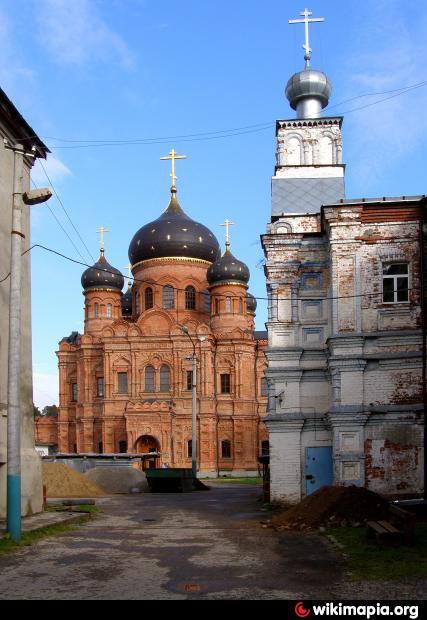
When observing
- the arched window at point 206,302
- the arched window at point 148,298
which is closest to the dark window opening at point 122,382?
the arched window at point 148,298

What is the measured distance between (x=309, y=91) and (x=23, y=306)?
16813 mm

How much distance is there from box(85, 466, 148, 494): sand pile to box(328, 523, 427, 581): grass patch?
20.3 metres

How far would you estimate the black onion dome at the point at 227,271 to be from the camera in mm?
55125

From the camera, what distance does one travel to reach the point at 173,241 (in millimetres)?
56531

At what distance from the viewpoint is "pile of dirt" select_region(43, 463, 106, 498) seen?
29812 mm

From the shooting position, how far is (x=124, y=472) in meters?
33.5

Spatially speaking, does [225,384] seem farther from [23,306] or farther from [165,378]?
[23,306]

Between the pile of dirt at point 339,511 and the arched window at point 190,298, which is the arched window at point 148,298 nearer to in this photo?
the arched window at point 190,298

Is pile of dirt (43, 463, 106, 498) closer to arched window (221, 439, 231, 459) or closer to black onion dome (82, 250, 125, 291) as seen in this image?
arched window (221, 439, 231, 459)
